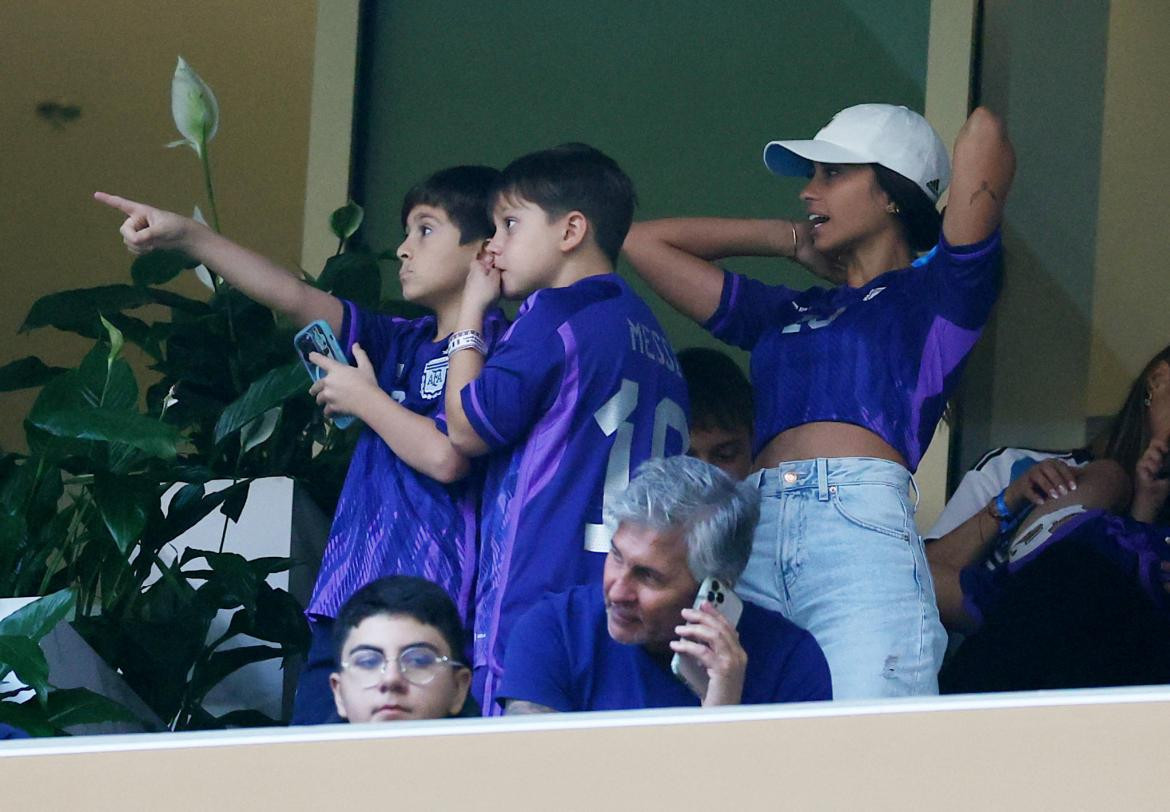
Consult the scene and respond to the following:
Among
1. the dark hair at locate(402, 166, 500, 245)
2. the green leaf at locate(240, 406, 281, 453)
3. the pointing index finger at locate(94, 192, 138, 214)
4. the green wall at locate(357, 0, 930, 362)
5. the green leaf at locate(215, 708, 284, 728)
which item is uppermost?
the green wall at locate(357, 0, 930, 362)

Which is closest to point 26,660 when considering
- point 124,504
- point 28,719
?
point 28,719

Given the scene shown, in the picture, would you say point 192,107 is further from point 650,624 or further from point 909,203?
point 650,624

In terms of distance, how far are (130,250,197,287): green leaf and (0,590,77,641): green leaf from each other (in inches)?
30.4

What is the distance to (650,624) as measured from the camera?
232cm

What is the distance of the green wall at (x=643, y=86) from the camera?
4.12 m

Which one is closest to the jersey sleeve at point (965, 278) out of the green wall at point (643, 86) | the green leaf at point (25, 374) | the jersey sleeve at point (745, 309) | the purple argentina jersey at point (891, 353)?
the purple argentina jersey at point (891, 353)

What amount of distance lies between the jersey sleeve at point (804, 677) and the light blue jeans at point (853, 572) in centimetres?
7

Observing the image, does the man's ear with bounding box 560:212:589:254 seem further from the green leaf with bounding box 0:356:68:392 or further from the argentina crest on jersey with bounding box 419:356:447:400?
the green leaf with bounding box 0:356:68:392

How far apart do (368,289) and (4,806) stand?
1.29 m

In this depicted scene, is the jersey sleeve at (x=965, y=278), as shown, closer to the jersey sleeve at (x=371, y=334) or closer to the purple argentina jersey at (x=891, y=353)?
the purple argentina jersey at (x=891, y=353)

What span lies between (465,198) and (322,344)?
0.92 ft

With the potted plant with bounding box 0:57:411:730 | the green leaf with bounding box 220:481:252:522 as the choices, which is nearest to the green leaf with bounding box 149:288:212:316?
the potted plant with bounding box 0:57:411:730

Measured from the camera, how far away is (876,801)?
2.16m

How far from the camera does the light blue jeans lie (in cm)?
243
